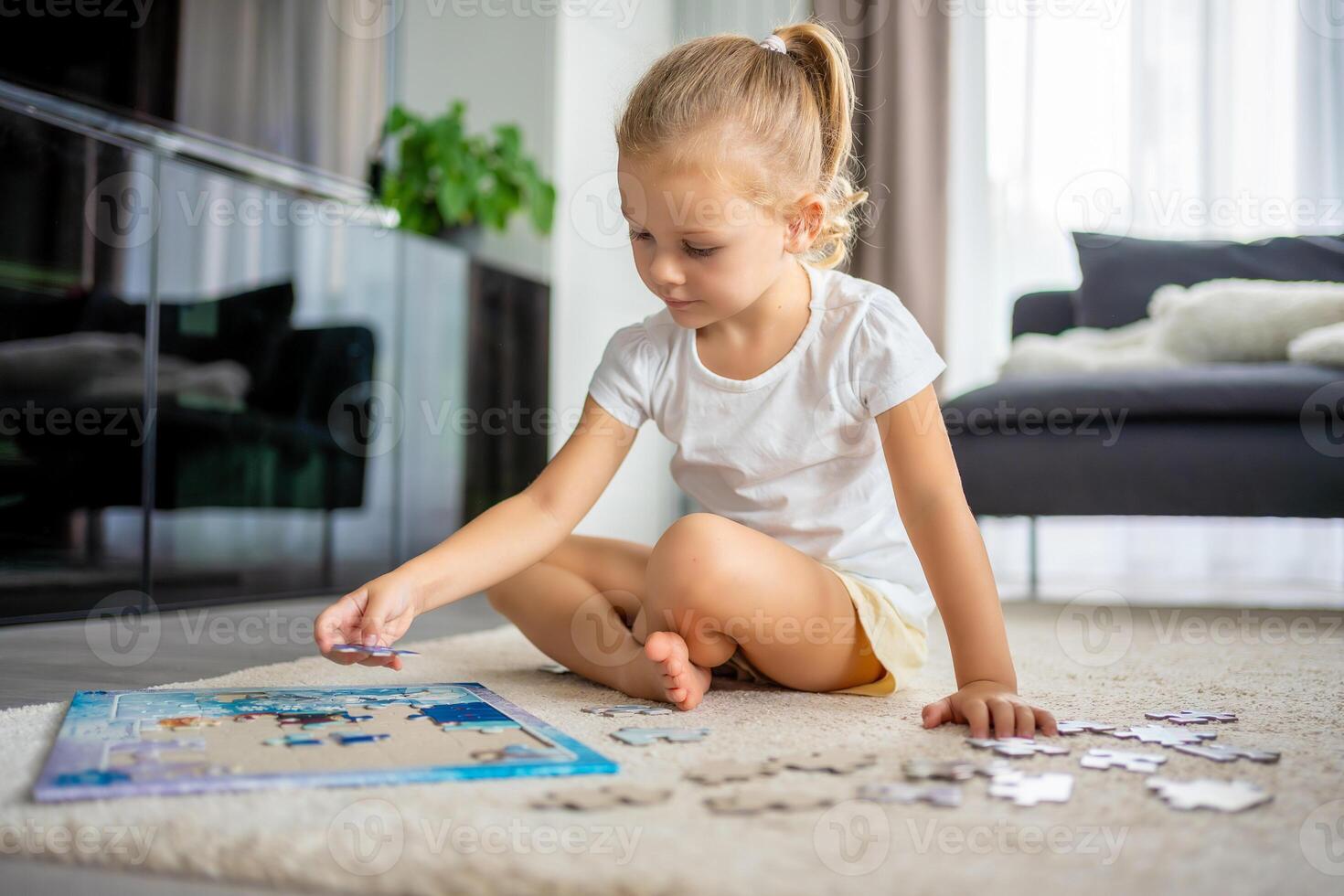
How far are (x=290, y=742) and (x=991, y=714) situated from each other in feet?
1.90

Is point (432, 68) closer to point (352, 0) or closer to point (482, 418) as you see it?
point (352, 0)

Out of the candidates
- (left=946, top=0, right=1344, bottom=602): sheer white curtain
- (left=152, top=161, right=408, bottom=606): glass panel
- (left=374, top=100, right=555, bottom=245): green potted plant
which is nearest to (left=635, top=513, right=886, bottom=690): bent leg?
(left=152, top=161, right=408, bottom=606): glass panel

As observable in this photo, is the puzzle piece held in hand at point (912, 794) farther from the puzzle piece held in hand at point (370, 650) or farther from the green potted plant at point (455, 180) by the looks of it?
the green potted plant at point (455, 180)

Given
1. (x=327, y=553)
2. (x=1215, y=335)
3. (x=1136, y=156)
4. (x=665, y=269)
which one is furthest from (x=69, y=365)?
(x=1136, y=156)

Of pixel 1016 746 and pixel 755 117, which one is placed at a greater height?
pixel 755 117

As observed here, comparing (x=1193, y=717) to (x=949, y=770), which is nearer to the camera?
(x=949, y=770)

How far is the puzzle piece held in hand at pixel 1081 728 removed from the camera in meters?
0.98

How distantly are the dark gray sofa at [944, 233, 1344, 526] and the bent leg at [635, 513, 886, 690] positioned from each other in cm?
123

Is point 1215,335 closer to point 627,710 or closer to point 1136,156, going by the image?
point 1136,156

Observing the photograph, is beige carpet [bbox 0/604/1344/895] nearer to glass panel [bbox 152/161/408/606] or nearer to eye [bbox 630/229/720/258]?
eye [bbox 630/229/720/258]

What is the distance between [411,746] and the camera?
87 cm

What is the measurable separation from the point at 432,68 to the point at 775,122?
2756 mm

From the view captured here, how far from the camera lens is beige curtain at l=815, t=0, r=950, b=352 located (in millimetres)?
4008

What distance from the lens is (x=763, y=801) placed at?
0.74 metres
